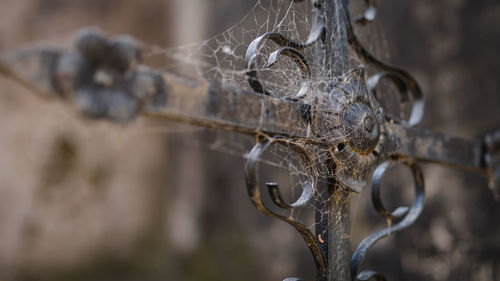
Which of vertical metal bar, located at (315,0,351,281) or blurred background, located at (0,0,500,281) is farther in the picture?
blurred background, located at (0,0,500,281)

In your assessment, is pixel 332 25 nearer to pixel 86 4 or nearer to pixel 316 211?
pixel 316 211

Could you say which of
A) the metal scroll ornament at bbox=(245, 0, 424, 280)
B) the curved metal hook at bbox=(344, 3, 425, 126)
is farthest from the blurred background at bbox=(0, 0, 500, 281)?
the metal scroll ornament at bbox=(245, 0, 424, 280)

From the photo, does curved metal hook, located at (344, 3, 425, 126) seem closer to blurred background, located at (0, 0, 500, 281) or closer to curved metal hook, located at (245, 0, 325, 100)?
curved metal hook, located at (245, 0, 325, 100)

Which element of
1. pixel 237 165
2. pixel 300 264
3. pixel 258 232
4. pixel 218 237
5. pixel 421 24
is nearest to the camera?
pixel 421 24

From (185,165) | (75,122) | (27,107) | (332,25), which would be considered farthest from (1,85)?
(332,25)

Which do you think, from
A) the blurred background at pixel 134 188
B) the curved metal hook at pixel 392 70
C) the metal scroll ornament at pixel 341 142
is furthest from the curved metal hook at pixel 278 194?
the blurred background at pixel 134 188

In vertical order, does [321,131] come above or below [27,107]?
below
